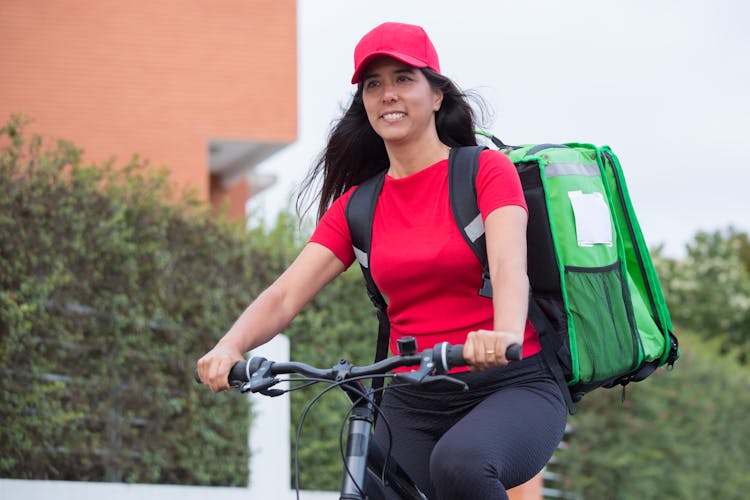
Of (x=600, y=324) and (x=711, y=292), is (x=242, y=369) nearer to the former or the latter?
(x=600, y=324)

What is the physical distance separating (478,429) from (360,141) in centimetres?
129

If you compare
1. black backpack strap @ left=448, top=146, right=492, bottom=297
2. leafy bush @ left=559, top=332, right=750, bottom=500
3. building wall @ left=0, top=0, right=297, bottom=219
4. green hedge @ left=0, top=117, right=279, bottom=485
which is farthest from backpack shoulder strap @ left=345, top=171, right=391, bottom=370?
building wall @ left=0, top=0, right=297, bottom=219

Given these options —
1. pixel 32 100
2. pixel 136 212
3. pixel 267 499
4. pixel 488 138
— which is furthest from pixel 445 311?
pixel 32 100

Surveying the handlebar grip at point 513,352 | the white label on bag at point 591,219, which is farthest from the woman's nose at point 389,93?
the handlebar grip at point 513,352

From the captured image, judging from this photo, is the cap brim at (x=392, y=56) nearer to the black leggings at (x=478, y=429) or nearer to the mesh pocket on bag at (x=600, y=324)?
the mesh pocket on bag at (x=600, y=324)

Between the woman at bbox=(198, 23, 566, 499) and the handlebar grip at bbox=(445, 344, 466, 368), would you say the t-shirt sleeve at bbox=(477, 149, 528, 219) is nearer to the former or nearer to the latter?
the woman at bbox=(198, 23, 566, 499)

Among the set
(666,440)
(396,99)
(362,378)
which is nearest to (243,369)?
(362,378)

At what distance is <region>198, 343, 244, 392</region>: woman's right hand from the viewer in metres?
3.55

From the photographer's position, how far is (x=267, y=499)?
25.8 feet

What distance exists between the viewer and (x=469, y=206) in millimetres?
3818

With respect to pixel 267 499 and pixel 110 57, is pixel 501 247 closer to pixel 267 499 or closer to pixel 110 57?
pixel 267 499

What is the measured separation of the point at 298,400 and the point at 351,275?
1.15m

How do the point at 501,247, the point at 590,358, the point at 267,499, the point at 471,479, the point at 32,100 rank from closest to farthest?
1. the point at 471,479
2. the point at 501,247
3. the point at 590,358
4. the point at 267,499
5. the point at 32,100

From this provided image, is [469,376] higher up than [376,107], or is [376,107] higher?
[376,107]
